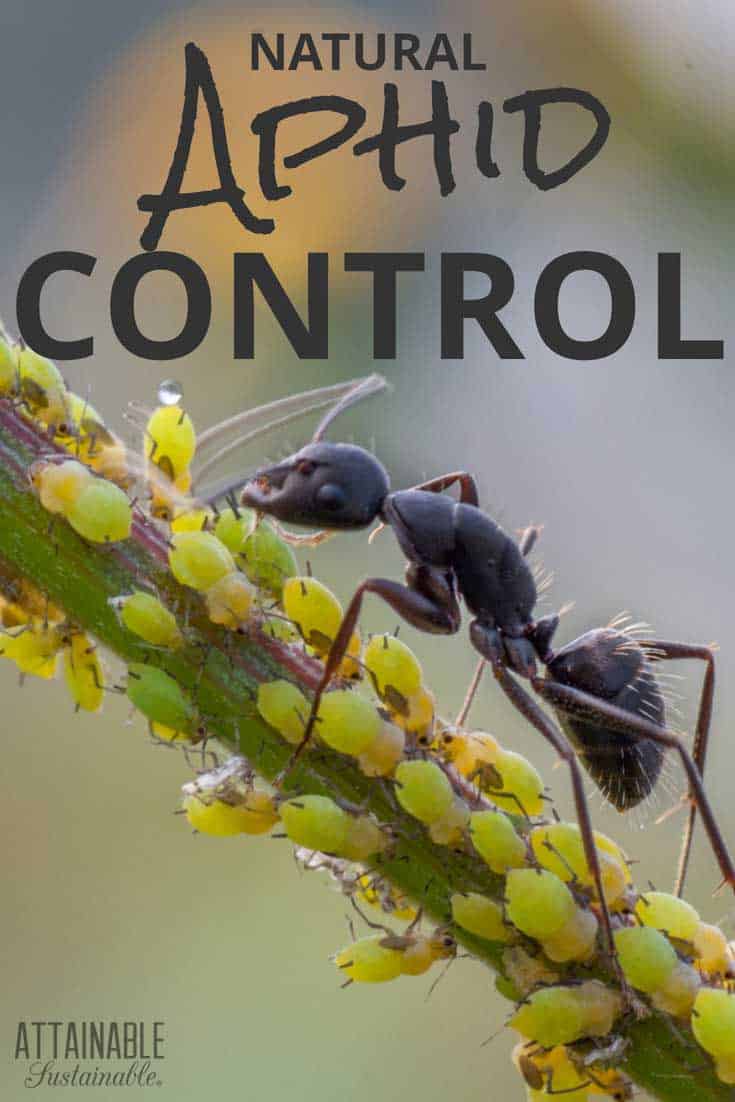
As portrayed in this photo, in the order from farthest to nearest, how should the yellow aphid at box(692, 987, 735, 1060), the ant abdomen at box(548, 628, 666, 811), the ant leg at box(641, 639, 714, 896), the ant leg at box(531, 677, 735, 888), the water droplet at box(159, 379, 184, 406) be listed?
the ant abdomen at box(548, 628, 666, 811) < the ant leg at box(641, 639, 714, 896) < the ant leg at box(531, 677, 735, 888) < the water droplet at box(159, 379, 184, 406) < the yellow aphid at box(692, 987, 735, 1060)

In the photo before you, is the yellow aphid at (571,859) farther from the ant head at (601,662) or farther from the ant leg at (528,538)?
the ant leg at (528,538)

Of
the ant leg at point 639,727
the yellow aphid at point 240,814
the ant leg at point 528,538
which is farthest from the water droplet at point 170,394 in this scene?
the ant leg at point 528,538

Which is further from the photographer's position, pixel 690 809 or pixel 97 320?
pixel 97 320

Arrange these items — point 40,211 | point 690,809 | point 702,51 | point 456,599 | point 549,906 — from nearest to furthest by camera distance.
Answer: point 549,906
point 690,809
point 456,599
point 702,51
point 40,211

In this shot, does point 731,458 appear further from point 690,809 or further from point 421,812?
point 421,812

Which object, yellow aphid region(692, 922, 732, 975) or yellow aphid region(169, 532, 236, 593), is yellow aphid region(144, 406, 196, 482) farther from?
yellow aphid region(692, 922, 732, 975)

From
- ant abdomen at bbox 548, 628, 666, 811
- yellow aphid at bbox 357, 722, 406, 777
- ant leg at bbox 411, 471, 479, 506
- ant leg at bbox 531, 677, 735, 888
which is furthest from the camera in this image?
ant leg at bbox 411, 471, 479, 506

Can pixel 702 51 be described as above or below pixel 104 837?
above

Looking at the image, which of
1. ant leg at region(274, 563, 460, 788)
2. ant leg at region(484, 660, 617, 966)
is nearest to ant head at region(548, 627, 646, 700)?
ant leg at region(484, 660, 617, 966)

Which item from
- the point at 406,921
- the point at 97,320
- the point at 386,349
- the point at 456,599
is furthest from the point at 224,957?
the point at 406,921
